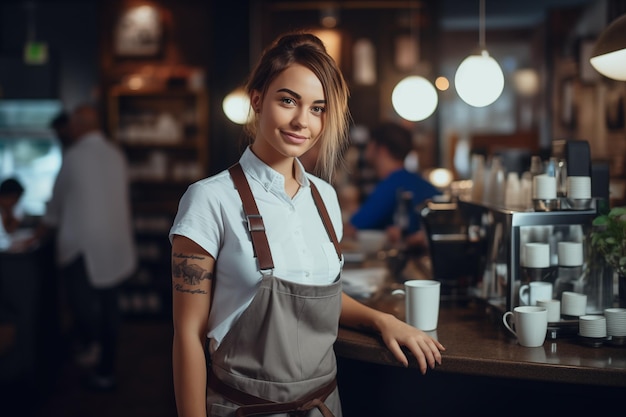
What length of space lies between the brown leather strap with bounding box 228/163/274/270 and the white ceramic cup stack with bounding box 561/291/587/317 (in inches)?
39.2

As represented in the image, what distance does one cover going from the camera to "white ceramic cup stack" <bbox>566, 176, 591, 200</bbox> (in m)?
2.24

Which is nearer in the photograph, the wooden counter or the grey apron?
the grey apron

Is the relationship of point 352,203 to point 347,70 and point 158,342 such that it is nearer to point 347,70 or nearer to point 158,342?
point 347,70

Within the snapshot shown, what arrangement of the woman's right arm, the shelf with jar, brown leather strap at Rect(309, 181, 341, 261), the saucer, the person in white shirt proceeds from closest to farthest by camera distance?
the woman's right arm → brown leather strap at Rect(309, 181, 341, 261) → the saucer → the person in white shirt → the shelf with jar

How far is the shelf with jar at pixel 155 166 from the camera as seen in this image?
6.96m

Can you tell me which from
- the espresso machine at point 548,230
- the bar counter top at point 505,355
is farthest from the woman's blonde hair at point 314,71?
the espresso machine at point 548,230

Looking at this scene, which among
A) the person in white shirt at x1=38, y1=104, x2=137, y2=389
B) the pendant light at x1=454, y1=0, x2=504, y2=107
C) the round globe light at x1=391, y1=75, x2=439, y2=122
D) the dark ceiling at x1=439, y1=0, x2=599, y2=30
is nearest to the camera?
the pendant light at x1=454, y1=0, x2=504, y2=107

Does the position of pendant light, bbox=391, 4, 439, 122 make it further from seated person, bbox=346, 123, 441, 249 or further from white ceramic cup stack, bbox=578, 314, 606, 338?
white ceramic cup stack, bbox=578, 314, 606, 338

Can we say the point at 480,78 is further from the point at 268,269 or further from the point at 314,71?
the point at 268,269

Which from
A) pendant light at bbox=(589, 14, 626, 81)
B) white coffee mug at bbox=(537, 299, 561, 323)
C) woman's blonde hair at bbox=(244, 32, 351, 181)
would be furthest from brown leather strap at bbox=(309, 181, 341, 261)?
pendant light at bbox=(589, 14, 626, 81)

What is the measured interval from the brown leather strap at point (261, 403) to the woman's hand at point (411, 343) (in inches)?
9.8

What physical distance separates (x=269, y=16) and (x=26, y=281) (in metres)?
4.14

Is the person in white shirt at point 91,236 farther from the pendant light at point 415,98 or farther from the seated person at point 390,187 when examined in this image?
the pendant light at point 415,98

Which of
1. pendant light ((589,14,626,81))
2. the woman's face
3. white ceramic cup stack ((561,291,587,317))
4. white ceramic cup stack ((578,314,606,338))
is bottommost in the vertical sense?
white ceramic cup stack ((578,314,606,338))
